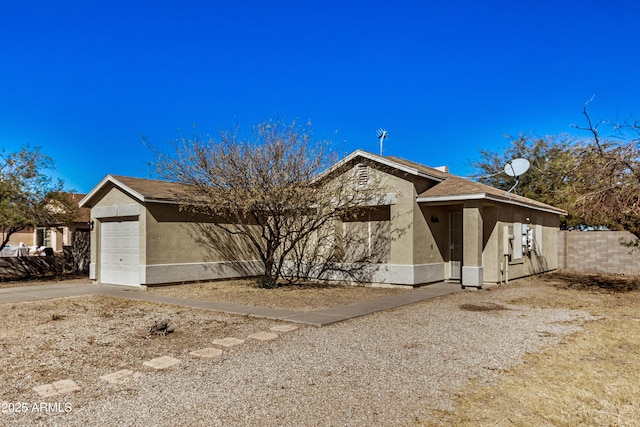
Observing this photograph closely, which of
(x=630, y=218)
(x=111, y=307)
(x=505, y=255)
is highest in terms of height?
(x=630, y=218)

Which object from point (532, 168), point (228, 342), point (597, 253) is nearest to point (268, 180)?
point (228, 342)

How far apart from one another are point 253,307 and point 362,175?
6.56 m

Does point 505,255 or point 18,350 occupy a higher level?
point 505,255

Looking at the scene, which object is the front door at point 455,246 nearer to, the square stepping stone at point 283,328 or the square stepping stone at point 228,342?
the square stepping stone at point 283,328

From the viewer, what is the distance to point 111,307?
11.1 metres

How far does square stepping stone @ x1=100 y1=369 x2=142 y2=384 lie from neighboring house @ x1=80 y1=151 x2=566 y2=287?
30.6 feet

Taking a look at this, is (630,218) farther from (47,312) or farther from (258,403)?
(47,312)

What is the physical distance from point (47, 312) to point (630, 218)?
15.0 m

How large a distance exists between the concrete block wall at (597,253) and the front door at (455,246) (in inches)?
295

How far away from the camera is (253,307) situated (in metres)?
10.4

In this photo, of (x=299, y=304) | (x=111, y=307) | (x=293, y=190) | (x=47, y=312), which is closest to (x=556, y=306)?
(x=299, y=304)

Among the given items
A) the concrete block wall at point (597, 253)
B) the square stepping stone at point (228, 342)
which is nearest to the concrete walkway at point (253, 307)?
the square stepping stone at point (228, 342)

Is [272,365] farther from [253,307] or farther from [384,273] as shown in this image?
[384,273]

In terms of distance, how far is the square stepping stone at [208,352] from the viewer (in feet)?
A: 21.1
